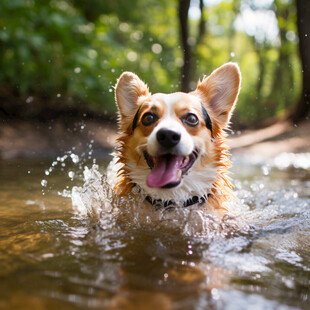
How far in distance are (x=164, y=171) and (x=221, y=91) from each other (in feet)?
3.53

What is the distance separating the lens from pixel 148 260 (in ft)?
6.77

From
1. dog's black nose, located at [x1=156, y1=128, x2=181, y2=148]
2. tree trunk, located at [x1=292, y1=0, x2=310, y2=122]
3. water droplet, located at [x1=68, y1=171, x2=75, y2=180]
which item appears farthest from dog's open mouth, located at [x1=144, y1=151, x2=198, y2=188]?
tree trunk, located at [x1=292, y1=0, x2=310, y2=122]

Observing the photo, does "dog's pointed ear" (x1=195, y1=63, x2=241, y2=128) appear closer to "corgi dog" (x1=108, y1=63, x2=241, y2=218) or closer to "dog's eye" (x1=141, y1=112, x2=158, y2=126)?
"corgi dog" (x1=108, y1=63, x2=241, y2=218)

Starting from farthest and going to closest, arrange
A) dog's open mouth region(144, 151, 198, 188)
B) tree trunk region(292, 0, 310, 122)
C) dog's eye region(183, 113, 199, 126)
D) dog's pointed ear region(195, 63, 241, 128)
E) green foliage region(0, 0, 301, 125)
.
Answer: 1. tree trunk region(292, 0, 310, 122)
2. green foliage region(0, 0, 301, 125)
3. dog's pointed ear region(195, 63, 241, 128)
4. dog's eye region(183, 113, 199, 126)
5. dog's open mouth region(144, 151, 198, 188)

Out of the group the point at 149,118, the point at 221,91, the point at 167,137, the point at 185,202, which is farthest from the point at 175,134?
the point at 221,91

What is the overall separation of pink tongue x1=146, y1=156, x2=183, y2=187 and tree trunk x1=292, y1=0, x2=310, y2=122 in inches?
321

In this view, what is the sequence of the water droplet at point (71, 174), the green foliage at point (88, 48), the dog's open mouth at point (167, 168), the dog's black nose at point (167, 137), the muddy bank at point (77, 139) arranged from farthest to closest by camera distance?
the green foliage at point (88, 48)
the muddy bank at point (77, 139)
the water droplet at point (71, 174)
the dog's open mouth at point (167, 168)
the dog's black nose at point (167, 137)

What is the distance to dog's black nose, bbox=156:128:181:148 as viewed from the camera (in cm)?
269

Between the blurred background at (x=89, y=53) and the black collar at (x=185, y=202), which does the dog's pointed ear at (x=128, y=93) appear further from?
the blurred background at (x=89, y=53)

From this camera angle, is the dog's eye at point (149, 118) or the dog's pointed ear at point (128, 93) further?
the dog's pointed ear at point (128, 93)

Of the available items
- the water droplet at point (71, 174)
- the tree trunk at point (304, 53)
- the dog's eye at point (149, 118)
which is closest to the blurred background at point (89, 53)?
the tree trunk at point (304, 53)

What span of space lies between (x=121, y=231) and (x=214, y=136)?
132cm

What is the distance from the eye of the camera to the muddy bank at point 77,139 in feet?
25.1

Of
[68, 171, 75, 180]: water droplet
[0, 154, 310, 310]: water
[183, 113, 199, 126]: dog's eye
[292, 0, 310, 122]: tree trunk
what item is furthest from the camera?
[292, 0, 310, 122]: tree trunk
